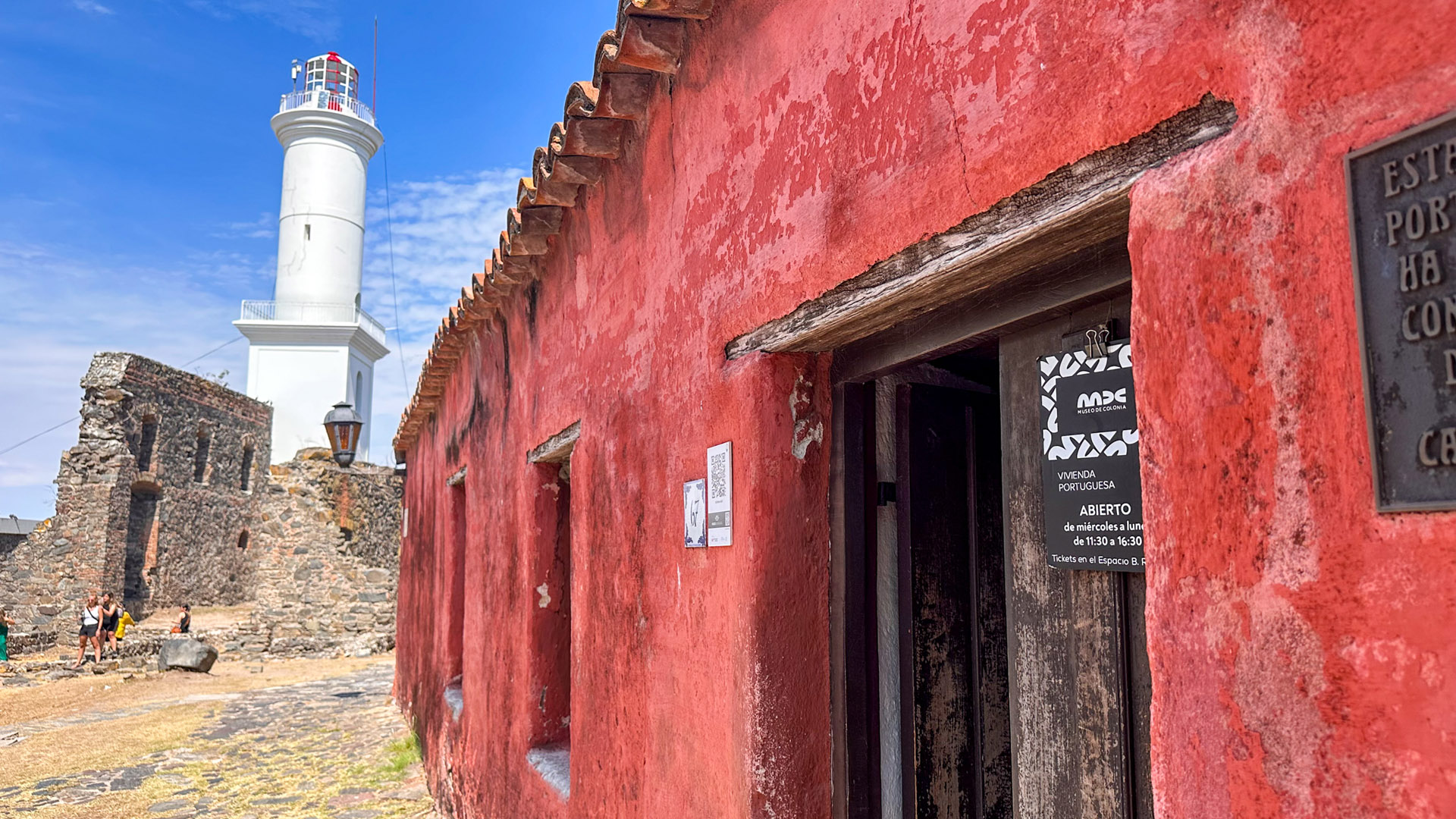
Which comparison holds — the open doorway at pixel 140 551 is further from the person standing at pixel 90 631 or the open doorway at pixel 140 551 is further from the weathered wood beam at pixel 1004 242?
the weathered wood beam at pixel 1004 242

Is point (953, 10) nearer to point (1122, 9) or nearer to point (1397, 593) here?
point (1122, 9)

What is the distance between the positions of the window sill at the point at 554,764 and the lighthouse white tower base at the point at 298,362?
26.9 metres

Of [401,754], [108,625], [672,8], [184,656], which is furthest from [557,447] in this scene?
[108,625]

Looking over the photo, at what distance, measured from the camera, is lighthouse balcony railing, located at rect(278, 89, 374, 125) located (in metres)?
32.7

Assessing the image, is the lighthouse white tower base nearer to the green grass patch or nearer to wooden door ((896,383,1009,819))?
the green grass patch

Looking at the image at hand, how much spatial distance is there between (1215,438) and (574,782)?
305 cm

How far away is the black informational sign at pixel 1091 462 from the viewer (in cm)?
157

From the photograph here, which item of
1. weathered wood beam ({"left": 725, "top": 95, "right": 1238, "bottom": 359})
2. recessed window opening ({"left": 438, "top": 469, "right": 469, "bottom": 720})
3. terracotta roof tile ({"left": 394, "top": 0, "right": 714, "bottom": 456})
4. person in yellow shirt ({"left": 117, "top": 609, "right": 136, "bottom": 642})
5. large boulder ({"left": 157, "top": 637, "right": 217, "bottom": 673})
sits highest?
terracotta roof tile ({"left": 394, "top": 0, "right": 714, "bottom": 456})

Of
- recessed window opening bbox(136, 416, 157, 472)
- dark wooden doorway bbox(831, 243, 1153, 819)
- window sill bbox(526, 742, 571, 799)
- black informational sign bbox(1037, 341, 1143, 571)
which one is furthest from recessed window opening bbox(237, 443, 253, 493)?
black informational sign bbox(1037, 341, 1143, 571)

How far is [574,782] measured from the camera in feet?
11.7

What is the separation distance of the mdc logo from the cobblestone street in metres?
6.56

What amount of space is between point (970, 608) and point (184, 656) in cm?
1486

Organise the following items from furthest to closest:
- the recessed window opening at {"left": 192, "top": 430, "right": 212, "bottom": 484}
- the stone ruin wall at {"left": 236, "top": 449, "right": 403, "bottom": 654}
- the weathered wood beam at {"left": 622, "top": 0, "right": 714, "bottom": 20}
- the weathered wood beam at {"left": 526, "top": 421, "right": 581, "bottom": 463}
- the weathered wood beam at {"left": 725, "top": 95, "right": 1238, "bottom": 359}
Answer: the recessed window opening at {"left": 192, "top": 430, "right": 212, "bottom": 484} → the stone ruin wall at {"left": 236, "top": 449, "right": 403, "bottom": 654} → the weathered wood beam at {"left": 526, "top": 421, "right": 581, "bottom": 463} → the weathered wood beam at {"left": 622, "top": 0, "right": 714, "bottom": 20} → the weathered wood beam at {"left": 725, "top": 95, "right": 1238, "bottom": 359}

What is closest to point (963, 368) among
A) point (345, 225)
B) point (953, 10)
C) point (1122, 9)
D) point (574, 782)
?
point (953, 10)
